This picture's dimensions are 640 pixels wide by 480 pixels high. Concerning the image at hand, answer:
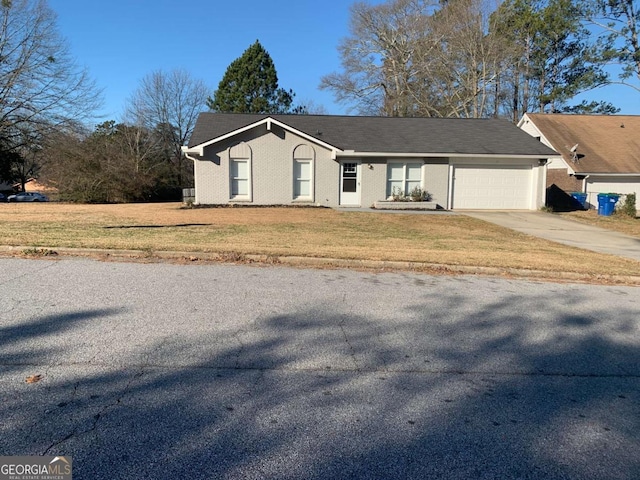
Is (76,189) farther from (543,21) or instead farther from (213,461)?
(543,21)

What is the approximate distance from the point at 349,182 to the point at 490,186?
7124 mm

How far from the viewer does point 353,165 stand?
2083cm

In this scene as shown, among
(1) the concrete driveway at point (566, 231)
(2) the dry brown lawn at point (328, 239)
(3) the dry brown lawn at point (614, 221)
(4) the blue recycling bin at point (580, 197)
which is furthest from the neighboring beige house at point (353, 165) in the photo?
(2) the dry brown lawn at point (328, 239)

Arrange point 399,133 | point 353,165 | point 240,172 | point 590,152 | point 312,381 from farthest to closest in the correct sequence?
point 590,152 → point 399,133 → point 353,165 → point 240,172 → point 312,381

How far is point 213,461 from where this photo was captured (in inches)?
97.4

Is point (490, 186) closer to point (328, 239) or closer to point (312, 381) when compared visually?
point (328, 239)

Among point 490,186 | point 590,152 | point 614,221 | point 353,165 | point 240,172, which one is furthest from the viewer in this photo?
point 590,152

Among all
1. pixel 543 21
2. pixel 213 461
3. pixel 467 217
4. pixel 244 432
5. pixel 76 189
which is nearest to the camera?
pixel 213 461

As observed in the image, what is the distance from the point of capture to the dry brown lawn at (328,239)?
844 cm

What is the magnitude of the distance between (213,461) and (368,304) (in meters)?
3.45

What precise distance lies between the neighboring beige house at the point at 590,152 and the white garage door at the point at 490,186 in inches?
112

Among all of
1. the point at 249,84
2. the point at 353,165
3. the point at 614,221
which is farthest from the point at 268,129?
the point at 249,84

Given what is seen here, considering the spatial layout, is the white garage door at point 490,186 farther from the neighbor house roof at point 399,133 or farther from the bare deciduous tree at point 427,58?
the bare deciduous tree at point 427,58

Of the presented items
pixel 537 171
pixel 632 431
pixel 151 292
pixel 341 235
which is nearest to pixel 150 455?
pixel 632 431
